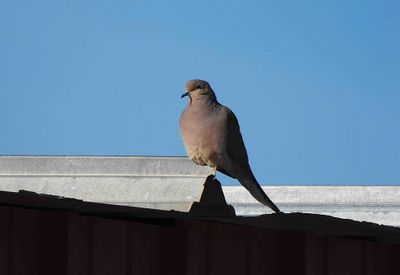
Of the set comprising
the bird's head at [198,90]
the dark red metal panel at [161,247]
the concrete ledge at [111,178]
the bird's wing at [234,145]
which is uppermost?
the bird's head at [198,90]

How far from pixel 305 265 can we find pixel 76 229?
1610 mm

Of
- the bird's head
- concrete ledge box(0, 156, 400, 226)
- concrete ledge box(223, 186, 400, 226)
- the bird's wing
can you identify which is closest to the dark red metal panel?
concrete ledge box(0, 156, 400, 226)

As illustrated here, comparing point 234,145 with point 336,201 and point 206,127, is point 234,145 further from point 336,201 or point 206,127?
point 336,201

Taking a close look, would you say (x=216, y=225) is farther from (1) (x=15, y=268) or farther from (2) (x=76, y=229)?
(1) (x=15, y=268)

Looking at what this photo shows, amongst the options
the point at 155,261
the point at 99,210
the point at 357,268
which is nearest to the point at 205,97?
the point at 357,268

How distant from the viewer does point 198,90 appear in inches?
237

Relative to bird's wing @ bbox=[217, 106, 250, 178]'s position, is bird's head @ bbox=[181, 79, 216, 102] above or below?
above

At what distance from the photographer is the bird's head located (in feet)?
19.8

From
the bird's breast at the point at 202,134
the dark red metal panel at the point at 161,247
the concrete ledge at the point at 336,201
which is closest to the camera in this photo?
the dark red metal panel at the point at 161,247

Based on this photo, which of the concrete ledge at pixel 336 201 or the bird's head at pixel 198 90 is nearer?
the bird's head at pixel 198 90

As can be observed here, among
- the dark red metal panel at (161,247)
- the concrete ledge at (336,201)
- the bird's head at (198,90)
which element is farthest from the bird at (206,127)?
the concrete ledge at (336,201)

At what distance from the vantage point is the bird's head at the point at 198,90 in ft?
19.8

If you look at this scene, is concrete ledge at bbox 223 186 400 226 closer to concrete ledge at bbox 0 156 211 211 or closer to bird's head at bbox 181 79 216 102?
concrete ledge at bbox 0 156 211 211

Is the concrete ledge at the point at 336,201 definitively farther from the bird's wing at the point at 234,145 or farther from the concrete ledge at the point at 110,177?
the concrete ledge at the point at 110,177
